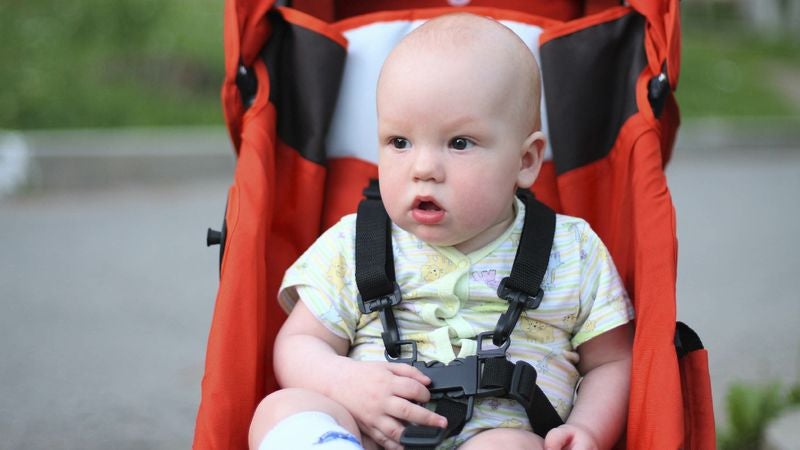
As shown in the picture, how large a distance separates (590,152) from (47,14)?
778 cm

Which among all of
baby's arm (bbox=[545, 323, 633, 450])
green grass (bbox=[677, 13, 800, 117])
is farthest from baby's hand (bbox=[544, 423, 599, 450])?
green grass (bbox=[677, 13, 800, 117])

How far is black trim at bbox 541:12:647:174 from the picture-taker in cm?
256

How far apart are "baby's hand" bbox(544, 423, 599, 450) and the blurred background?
1185 mm

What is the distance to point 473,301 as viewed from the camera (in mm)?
2127

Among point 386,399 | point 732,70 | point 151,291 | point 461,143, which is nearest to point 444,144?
point 461,143

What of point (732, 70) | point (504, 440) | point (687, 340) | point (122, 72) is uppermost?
point (687, 340)

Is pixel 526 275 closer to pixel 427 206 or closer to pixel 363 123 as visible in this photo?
pixel 427 206

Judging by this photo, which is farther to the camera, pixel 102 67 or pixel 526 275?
pixel 102 67

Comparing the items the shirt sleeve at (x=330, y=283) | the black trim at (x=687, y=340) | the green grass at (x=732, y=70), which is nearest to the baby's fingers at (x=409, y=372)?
the shirt sleeve at (x=330, y=283)

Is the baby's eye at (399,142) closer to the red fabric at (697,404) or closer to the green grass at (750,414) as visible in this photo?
the red fabric at (697,404)

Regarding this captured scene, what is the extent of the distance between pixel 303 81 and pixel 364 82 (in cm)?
17

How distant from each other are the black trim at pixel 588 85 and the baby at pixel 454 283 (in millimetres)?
393

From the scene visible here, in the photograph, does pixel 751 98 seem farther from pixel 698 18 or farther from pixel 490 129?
pixel 490 129

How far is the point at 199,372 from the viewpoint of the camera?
393 centimetres
